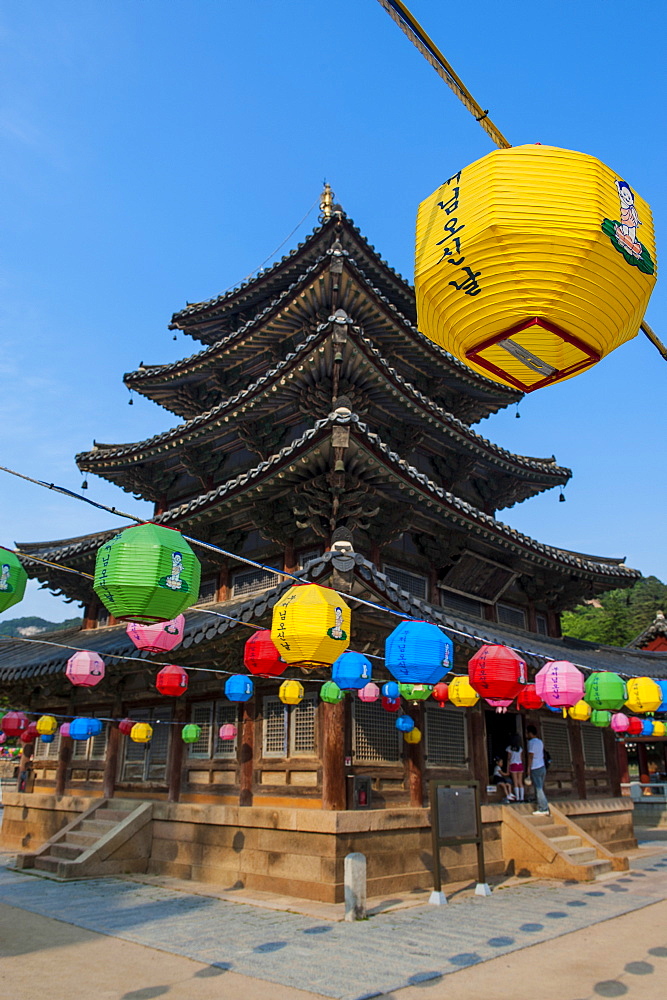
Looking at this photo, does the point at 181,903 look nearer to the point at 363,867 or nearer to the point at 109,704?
the point at 363,867

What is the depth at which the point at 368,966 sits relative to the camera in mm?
7418

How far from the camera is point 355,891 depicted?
9.43 metres

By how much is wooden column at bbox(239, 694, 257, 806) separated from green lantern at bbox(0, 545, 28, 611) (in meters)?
6.16

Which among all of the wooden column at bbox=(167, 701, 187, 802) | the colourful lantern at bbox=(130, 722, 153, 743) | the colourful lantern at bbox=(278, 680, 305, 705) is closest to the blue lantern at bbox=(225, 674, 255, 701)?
the colourful lantern at bbox=(278, 680, 305, 705)

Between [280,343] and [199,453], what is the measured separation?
12.2 feet

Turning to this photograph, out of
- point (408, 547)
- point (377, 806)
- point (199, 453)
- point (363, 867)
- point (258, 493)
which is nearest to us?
point (363, 867)

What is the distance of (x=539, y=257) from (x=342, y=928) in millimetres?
8940

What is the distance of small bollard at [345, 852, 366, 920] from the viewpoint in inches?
372

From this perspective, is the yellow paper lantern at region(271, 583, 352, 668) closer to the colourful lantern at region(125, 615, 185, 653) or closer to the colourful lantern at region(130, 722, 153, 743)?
the colourful lantern at region(125, 615, 185, 653)

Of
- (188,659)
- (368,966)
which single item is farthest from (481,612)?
(368,966)

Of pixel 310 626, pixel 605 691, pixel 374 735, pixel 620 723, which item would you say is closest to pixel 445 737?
pixel 374 735

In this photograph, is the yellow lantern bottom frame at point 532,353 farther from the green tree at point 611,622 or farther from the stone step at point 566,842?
the green tree at point 611,622

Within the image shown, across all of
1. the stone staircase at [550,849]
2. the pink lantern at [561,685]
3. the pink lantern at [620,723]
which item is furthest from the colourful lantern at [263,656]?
the pink lantern at [620,723]

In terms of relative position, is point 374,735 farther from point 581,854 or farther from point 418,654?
point 581,854
